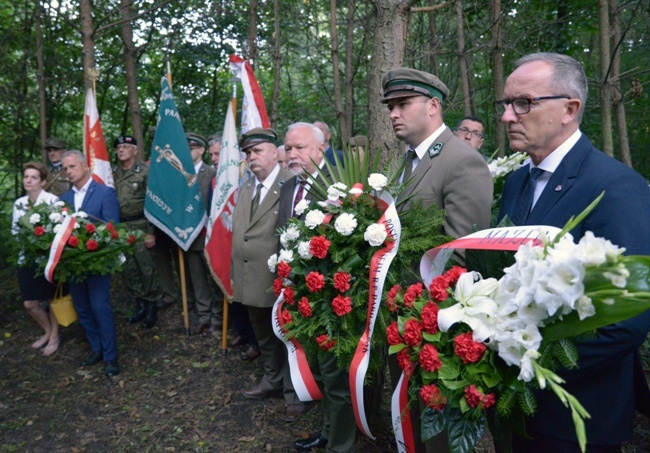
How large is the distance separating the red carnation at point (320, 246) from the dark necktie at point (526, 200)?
2.68 feet

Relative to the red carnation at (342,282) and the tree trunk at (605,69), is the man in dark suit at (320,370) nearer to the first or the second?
the red carnation at (342,282)

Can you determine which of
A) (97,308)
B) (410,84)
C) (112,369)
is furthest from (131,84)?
(410,84)

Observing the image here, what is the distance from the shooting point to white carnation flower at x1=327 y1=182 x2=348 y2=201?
2555 millimetres

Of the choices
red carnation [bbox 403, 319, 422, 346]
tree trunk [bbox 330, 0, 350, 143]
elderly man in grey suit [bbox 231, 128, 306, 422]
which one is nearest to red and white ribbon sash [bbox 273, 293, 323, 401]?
red carnation [bbox 403, 319, 422, 346]

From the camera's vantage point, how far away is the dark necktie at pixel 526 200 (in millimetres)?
1979

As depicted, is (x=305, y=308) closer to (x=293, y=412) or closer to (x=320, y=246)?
(x=320, y=246)

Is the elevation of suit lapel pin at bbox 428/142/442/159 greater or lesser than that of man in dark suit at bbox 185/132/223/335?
greater

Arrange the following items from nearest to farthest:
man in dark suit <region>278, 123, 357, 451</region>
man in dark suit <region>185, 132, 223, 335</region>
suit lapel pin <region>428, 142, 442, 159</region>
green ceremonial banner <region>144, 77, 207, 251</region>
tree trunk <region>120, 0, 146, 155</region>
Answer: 1. suit lapel pin <region>428, 142, 442, 159</region>
2. man in dark suit <region>278, 123, 357, 451</region>
3. green ceremonial banner <region>144, 77, 207, 251</region>
4. man in dark suit <region>185, 132, 223, 335</region>
5. tree trunk <region>120, 0, 146, 155</region>

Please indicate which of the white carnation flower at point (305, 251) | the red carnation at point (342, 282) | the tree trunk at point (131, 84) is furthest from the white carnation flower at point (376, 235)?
the tree trunk at point (131, 84)

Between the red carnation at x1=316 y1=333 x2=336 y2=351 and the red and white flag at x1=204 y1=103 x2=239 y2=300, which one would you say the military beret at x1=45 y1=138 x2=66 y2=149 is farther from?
the red carnation at x1=316 y1=333 x2=336 y2=351

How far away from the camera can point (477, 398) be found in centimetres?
149

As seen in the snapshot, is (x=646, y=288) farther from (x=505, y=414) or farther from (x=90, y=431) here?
(x=90, y=431)

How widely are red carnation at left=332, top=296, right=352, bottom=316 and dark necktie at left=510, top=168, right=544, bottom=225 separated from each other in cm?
77

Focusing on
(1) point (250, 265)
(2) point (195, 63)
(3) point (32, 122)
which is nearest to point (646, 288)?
(1) point (250, 265)
